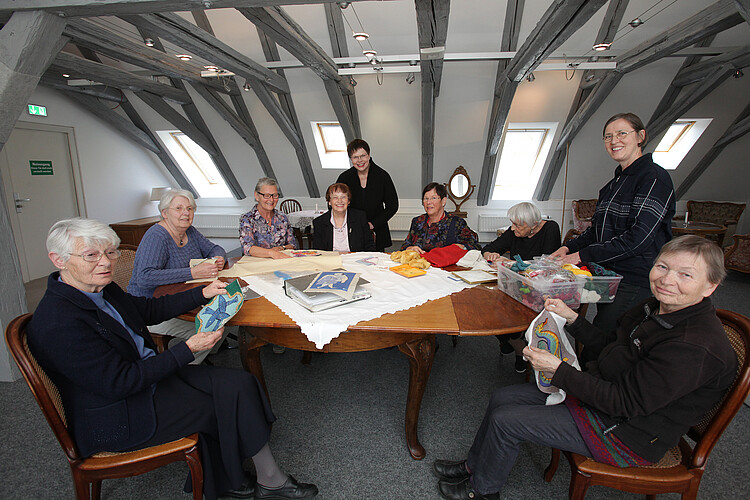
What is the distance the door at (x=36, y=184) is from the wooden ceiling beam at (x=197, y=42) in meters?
3.02

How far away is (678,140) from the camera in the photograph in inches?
242

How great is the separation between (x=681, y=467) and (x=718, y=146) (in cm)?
661

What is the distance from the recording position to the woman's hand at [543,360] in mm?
1284

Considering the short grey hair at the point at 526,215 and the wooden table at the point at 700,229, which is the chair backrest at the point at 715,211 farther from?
the short grey hair at the point at 526,215

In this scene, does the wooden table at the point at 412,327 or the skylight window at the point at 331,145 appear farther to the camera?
the skylight window at the point at 331,145

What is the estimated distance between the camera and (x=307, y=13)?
439cm

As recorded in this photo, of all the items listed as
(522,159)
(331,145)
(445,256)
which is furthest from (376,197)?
(522,159)

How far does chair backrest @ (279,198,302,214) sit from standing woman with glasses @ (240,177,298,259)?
3.62m

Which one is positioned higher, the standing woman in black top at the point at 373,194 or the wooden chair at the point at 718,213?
the standing woman in black top at the point at 373,194

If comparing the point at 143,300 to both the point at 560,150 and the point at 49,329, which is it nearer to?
the point at 49,329

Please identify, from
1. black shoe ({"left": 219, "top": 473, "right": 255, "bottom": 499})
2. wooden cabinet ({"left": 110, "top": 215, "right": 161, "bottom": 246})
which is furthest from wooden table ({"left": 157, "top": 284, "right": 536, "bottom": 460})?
wooden cabinet ({"left": 110, "top": 215, "right": 161, "bottom": 246})


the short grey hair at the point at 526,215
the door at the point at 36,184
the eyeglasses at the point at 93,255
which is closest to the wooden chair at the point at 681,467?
the short grey hair at the point at 526,215

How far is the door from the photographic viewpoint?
478cm

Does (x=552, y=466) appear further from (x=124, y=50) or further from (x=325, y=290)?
(x=124, y=50)
